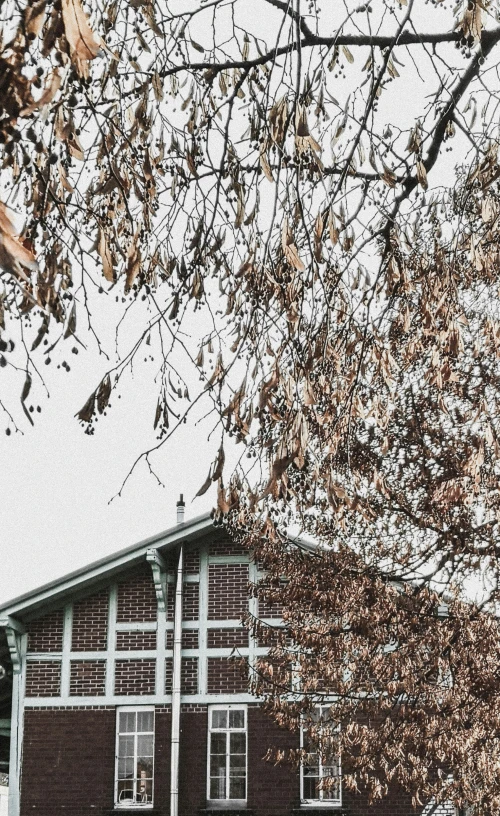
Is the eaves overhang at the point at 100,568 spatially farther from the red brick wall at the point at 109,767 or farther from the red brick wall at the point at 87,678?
the red brick wall at the point at 109,767

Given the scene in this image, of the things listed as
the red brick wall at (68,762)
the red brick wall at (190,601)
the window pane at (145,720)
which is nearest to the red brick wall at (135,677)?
the window pane at (145,720)

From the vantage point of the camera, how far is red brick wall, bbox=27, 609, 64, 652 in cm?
1808

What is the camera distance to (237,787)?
17.0 metres

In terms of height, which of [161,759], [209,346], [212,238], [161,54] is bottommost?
[161,759]

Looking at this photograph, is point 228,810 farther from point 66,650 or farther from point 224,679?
point 66,650

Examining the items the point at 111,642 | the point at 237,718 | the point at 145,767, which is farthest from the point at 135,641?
the point at 237,718

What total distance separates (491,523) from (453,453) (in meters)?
0.74

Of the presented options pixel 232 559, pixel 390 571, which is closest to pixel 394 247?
pixel 390 571

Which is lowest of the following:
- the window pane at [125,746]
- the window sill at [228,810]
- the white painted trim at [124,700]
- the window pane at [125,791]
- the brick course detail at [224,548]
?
the window sill at [228,810]

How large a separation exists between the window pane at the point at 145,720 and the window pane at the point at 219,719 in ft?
3.32

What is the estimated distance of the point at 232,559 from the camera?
59.7 feet

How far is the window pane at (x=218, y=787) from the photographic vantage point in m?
17.0

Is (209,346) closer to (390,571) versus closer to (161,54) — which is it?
(161,54)

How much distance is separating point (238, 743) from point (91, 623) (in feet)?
10.2
